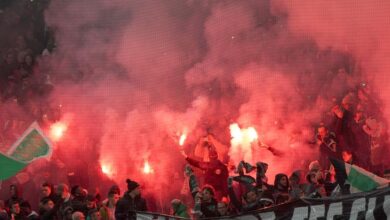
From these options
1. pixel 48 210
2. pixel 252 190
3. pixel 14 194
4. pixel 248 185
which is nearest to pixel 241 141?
pixel 248 185

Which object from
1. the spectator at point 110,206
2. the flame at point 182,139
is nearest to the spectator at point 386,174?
the flame at point 182,139

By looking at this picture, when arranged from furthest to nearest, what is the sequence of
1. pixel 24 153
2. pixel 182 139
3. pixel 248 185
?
pixel 24 153 < pixel 182 139 < pixel 248 185

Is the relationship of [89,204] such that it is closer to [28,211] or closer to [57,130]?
[28,211]

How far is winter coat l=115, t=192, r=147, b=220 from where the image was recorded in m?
5.61

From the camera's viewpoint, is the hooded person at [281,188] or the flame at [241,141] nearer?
the hooded person at [281,188]

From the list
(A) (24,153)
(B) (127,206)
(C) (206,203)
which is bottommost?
(C) (206,203)

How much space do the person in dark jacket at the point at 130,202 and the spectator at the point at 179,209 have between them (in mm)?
263

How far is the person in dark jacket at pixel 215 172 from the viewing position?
591cm

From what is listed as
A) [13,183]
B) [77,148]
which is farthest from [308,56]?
[13,183]

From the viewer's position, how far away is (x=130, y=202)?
575 cm

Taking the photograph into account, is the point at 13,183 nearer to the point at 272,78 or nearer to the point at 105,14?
the point at 105,14

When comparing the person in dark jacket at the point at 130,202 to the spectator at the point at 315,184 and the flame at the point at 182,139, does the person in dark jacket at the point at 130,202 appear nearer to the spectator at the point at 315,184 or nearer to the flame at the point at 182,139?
the flame at the point at 182,139

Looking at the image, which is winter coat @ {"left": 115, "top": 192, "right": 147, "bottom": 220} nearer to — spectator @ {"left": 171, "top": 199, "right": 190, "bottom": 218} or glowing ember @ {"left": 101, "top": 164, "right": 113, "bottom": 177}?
spectator @ {"left": 171, "top": 199, "right": 190, "bottom": 218}

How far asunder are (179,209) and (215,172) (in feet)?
1.65
